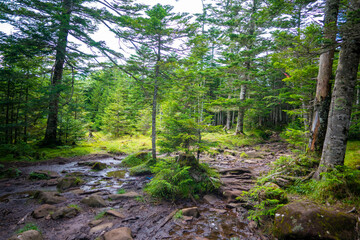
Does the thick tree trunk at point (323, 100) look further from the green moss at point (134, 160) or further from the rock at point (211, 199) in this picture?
the green moss at point (134, 160)

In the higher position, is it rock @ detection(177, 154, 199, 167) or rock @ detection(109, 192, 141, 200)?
rock @ detection(177, 154, 199, 167)

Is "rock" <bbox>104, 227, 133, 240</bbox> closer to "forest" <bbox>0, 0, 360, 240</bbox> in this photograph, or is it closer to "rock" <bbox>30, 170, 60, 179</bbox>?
"forest" <bbox>0, 0, 360, 240</bbox>

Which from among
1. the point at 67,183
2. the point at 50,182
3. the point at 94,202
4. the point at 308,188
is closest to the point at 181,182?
the point at 94,202

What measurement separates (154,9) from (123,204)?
947cm

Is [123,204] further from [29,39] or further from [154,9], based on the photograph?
[29,39]

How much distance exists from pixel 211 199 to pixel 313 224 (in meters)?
3.28

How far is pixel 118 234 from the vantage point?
12.1 ft

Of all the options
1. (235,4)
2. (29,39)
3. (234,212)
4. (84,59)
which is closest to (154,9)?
(84,59)

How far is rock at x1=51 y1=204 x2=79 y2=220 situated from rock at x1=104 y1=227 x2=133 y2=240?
190cm

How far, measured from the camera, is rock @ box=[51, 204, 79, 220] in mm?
4547

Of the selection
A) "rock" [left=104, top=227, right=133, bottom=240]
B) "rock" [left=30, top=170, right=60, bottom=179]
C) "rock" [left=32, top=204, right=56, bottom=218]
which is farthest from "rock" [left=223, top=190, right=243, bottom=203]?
"rock" [left=30, top=170, right=60, bottom=179]

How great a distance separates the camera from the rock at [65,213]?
4547 millimetres

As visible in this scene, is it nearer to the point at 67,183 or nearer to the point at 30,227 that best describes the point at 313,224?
the point at 30,227

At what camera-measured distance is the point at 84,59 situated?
1133cm
